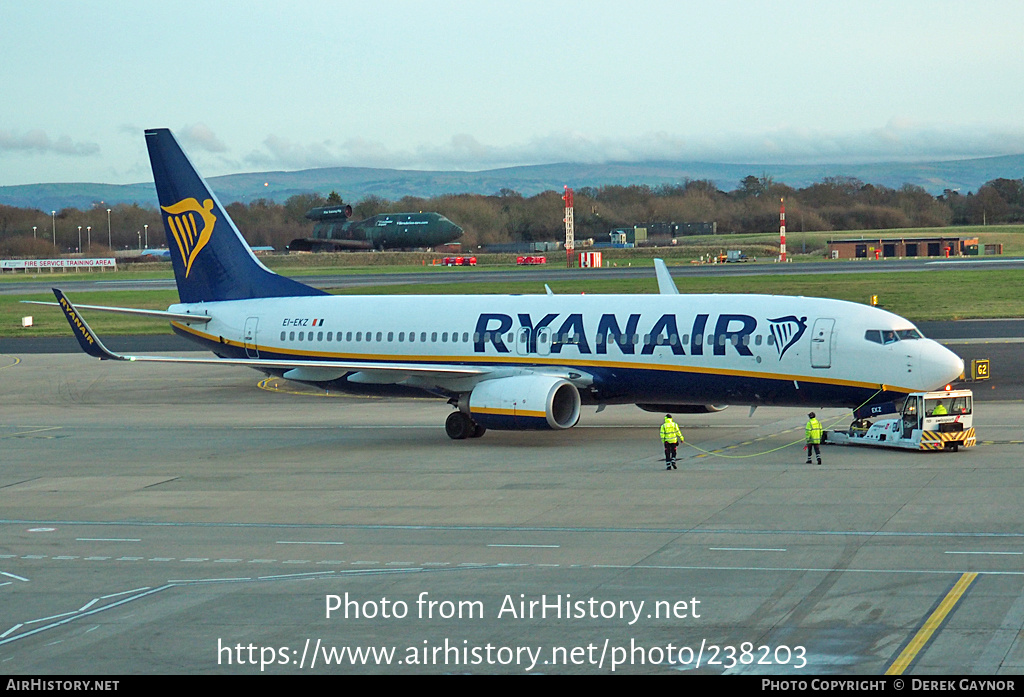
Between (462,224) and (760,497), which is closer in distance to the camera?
(760,497)

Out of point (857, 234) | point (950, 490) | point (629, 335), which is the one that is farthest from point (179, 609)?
point (857, 234)

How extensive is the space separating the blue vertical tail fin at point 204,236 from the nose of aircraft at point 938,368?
21295 mm

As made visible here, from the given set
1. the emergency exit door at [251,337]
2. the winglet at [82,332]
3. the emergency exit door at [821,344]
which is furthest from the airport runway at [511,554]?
the emergency exit door at [251,337]

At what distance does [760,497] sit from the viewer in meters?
25.2

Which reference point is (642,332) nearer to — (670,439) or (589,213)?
(670,439)

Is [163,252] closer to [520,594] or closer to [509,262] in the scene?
[509,262]

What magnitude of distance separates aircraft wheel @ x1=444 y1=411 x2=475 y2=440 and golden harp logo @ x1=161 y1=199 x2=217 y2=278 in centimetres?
1298

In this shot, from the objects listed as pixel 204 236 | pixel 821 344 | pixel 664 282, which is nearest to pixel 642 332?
pixel 821 344

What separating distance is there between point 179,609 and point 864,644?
9.82 meters

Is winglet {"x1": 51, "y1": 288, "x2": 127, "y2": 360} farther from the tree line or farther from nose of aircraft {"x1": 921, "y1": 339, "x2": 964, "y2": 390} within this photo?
the tree line

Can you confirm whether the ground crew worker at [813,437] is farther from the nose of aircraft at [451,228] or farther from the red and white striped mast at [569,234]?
the nose of aircraft at [451,228]

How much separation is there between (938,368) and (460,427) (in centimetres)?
1366

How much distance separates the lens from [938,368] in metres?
30.7

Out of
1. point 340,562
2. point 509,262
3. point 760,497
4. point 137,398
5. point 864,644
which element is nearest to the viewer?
point 864,644
